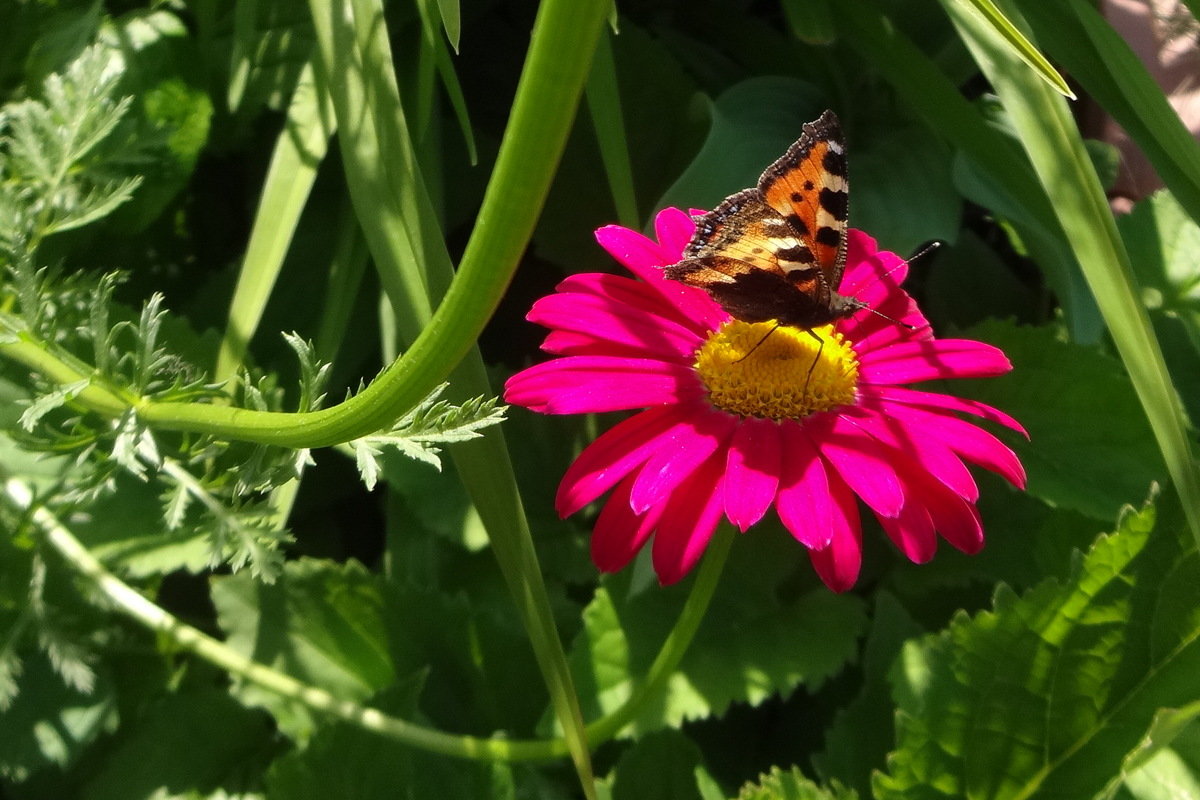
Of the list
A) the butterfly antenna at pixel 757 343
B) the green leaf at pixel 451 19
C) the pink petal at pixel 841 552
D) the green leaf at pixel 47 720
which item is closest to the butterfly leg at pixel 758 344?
the butterfly antenna at pixel 757 343

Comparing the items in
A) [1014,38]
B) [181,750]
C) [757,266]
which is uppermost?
[1014,38]

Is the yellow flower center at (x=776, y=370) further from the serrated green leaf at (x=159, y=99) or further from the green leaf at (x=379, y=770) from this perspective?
the serrated green leaf at (x=159, y=99)

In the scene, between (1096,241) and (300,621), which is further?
(300,621)

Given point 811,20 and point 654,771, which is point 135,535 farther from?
point 811,20

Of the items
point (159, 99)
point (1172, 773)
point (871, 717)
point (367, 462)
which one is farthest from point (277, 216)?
point (1172, 773)

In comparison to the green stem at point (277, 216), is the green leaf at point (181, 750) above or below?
below
